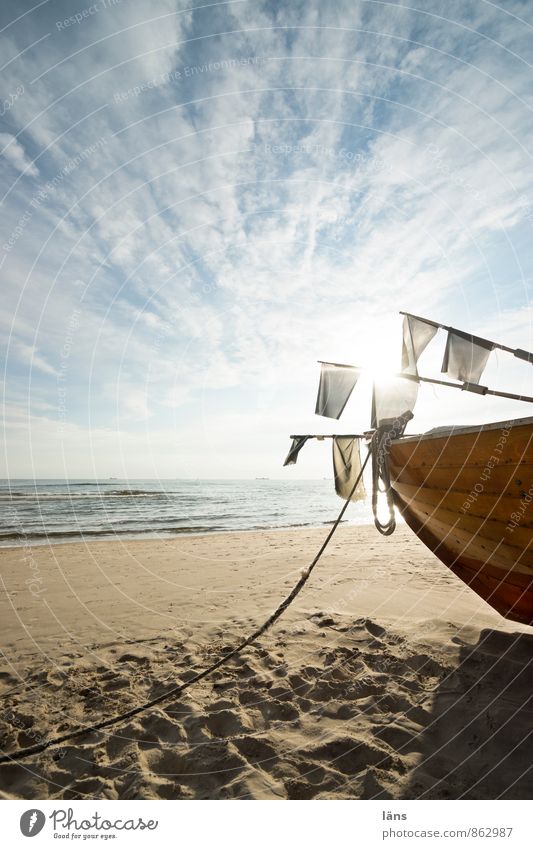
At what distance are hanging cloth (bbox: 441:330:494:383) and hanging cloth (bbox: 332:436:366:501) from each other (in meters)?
3.22

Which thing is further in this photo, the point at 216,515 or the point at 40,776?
the point at 216,515

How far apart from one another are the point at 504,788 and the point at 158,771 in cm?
255

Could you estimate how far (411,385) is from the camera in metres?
7.89

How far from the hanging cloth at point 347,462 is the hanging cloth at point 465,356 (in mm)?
3222

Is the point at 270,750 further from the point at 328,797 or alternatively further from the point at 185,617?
the point at 185,617

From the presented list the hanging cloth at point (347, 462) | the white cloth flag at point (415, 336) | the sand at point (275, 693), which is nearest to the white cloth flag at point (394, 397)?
the white cloth flag at point (415, 336)

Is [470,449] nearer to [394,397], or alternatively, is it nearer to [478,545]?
[478,545]

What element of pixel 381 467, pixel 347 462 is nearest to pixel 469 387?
pixel 381 467

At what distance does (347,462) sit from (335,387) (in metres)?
2.16

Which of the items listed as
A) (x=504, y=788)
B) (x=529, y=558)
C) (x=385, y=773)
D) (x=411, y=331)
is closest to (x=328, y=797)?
(x=385, y=773)

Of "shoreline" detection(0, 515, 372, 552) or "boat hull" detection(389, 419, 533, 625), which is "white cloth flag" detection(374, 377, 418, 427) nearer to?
"boat hull" detection(389, 419, 533, 625)

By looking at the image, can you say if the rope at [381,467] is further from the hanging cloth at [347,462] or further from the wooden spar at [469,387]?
the hanging cloth at [347,462]

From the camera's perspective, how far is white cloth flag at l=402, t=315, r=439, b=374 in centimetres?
783

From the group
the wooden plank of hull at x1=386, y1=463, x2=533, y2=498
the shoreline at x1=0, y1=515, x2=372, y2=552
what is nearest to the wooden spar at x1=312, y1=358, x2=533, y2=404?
the wooden plank of hull at x1=386, y1=463, x2=533, y2=498
